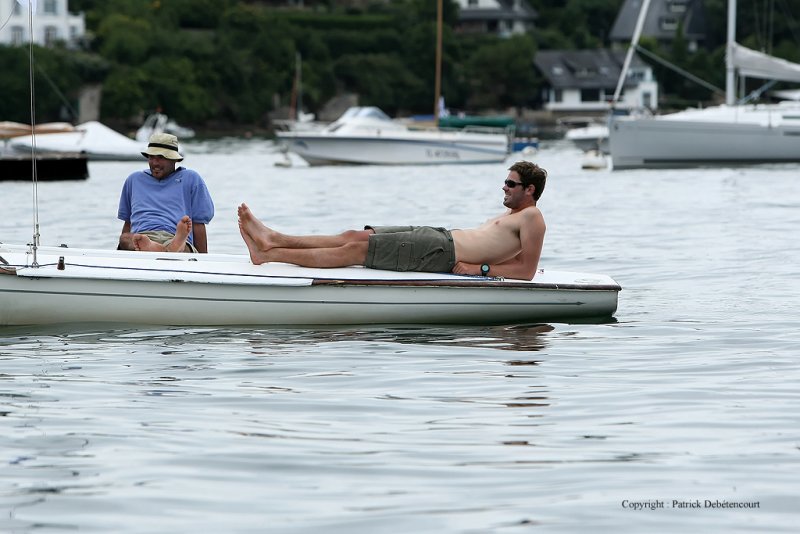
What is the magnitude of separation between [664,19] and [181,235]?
150518 mm

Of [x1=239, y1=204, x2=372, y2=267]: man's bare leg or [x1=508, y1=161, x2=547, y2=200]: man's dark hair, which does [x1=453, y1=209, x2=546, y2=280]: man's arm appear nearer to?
[x1=508, y1=161, x2=547, y2=200]: man's dark hair

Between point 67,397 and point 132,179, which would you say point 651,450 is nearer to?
point 67,397

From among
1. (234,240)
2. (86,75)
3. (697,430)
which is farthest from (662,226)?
(86,75)

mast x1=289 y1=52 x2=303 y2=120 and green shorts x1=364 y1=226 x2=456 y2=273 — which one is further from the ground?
green shorts x1=364 y1=226 x2=456 y2=273

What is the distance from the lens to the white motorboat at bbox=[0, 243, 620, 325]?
11148 mm

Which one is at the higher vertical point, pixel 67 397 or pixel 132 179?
pixel 132 179

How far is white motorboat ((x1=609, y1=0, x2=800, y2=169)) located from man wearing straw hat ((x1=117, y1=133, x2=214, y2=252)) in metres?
31.3

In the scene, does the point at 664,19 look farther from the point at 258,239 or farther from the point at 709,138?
the point at 258,239

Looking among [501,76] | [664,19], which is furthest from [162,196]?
[664,19]

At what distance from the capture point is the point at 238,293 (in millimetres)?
11406

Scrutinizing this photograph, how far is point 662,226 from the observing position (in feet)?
78.0

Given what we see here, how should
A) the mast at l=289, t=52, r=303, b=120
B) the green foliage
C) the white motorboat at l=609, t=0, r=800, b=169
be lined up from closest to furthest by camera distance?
the white motorboat at l=609, t=0, r=800, b=169 → the mast at l=289, t=52, r=303, b=120 → the green foliage

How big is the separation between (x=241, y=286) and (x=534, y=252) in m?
2.18

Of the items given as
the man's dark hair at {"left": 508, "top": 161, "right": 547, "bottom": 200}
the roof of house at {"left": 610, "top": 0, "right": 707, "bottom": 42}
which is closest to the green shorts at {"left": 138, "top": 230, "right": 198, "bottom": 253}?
the man's dark hair at {"left": 508, "top": 161, "right": 547, "bottom": 200}
